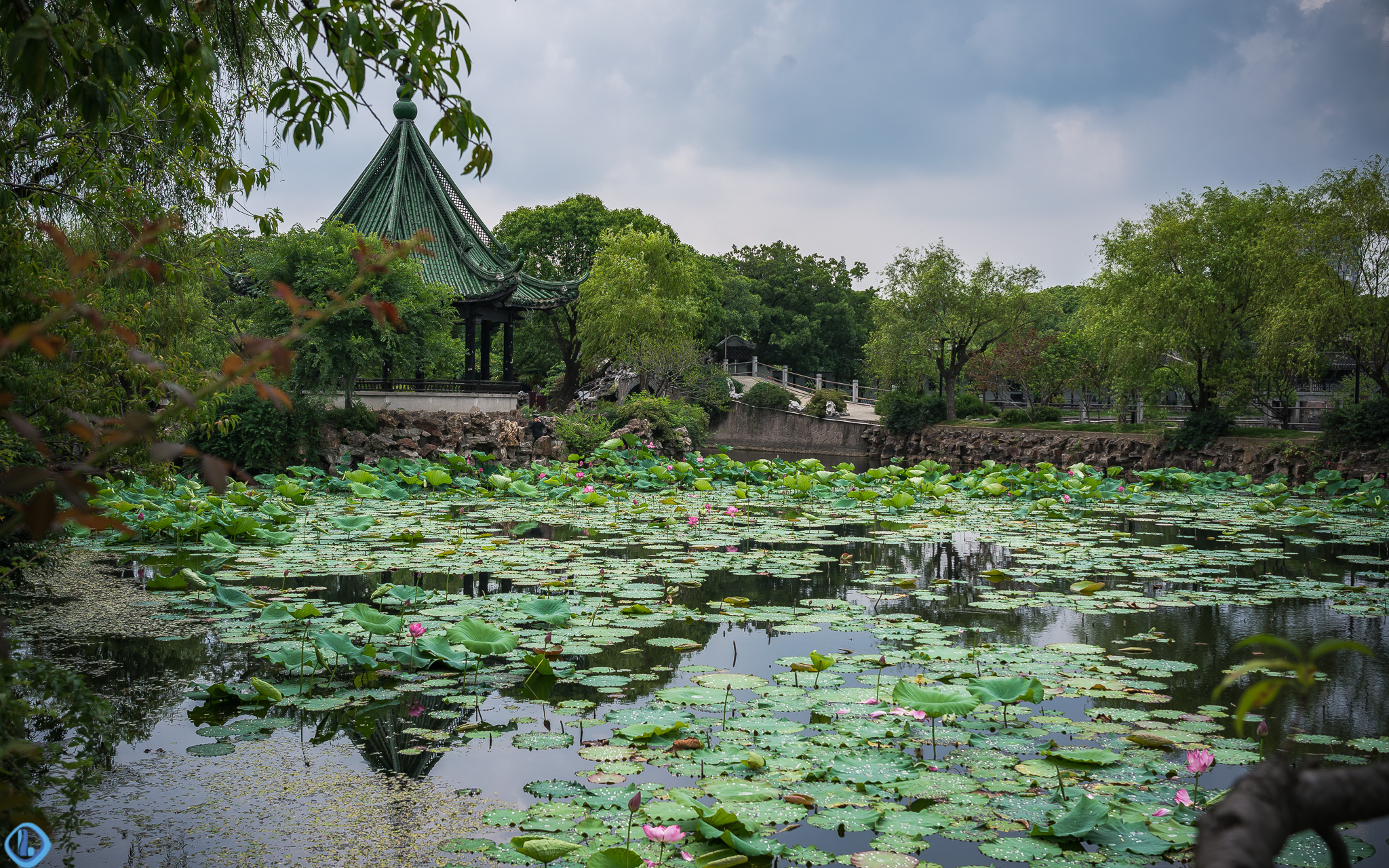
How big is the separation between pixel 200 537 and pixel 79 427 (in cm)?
643

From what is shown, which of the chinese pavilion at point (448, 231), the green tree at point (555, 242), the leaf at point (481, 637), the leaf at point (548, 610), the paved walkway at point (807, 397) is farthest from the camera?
the green tree at point (555, 242)

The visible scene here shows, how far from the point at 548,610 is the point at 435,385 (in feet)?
39.6

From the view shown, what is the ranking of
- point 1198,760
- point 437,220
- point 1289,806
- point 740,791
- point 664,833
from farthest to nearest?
1. point 437,220
2. point 740,791
3. point 1198,760
4. point 664,833
5. point 1289,806

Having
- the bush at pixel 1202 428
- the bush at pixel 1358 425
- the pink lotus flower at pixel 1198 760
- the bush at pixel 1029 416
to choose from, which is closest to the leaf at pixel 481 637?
the pink lotus flower at pixel 1198 760

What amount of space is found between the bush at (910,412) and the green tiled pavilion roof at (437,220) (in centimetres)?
1032

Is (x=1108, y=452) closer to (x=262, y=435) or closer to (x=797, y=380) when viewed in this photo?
(x=262, y=435)

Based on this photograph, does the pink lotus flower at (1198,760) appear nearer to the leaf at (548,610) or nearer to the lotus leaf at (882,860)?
the lotus leaf at (882,860)

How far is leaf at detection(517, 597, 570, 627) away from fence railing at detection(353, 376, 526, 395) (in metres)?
10.5

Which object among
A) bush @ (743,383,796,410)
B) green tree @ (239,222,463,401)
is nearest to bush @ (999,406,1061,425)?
bush @ (743,383,796,410)

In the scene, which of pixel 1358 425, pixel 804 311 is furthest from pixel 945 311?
pixel 804 311

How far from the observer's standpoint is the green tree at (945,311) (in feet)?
74.9

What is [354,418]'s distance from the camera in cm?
1273

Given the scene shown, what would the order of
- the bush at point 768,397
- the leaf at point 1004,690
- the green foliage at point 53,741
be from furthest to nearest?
the bush at point 768,397
the leaf at point 1004,690
the green foliage at point 53,741

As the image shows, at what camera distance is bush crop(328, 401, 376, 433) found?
1255 cm
